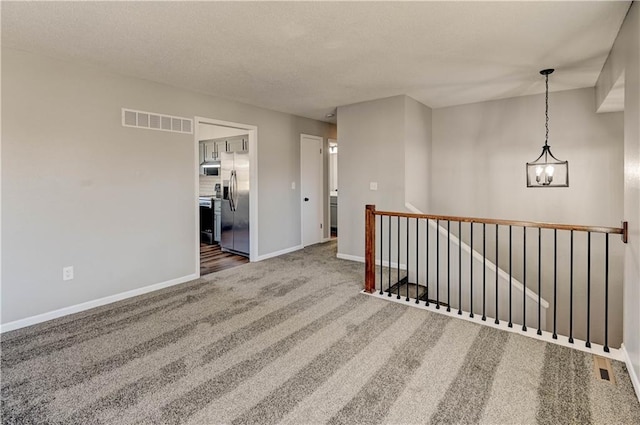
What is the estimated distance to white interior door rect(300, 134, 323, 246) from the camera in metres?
5.81

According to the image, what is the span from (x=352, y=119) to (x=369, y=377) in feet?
12.3

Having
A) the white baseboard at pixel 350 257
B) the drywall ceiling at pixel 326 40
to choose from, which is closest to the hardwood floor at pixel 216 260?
the white baseboard at pixel 350 257

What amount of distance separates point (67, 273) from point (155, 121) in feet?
5.89

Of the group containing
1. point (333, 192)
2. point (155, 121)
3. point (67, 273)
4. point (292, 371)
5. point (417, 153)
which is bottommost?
point (292, 371)

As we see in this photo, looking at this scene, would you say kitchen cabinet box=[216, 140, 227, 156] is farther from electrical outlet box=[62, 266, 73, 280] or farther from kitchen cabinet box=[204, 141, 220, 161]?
electrical outlet box=[62, 266, 73, 280]

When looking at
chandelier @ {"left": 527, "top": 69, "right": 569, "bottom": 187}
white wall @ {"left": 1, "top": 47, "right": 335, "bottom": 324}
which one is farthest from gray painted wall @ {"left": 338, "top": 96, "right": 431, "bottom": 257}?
white wall @ {"left": 1, "top": 47, "right": 335, "bottom": 324}

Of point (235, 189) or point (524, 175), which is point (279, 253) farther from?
point (524, 175)

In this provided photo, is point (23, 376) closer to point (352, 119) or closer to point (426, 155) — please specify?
point (352, 119)

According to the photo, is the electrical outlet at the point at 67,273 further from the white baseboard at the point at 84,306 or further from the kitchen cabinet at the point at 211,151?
the kitchen cabinet at the point at 211,151

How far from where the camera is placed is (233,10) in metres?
2.22

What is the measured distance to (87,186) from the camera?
3213 mm

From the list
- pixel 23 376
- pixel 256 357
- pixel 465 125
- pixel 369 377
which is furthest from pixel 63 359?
pixel 465 125

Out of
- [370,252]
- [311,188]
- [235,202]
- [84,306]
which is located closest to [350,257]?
[370,252]

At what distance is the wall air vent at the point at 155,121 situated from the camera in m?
3.48
